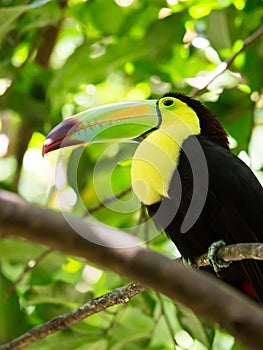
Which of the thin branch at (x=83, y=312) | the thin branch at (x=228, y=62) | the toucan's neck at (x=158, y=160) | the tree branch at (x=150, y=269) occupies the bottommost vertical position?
the thin branch at (x=83, y=312)

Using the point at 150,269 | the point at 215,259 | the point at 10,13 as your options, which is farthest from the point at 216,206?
the point at 150,269

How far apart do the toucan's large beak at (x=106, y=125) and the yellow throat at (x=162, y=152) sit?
54 millimetres

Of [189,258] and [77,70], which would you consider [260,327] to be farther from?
[77,70]

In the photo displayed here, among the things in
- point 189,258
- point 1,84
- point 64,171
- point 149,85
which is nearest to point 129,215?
point 64,171

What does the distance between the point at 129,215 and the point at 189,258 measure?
49 centimetres

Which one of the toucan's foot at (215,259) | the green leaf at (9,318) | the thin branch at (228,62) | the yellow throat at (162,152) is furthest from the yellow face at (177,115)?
the green leaf at (9,318)

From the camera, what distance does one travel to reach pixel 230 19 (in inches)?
103

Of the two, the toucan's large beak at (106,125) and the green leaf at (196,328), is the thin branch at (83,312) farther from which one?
the toucan's large beak at (106,125)

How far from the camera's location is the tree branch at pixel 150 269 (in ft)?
1.84

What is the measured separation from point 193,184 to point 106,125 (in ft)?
1.29

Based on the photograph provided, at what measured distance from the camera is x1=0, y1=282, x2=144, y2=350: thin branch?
1894mm

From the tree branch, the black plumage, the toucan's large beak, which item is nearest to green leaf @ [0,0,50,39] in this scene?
the toucan's large beak

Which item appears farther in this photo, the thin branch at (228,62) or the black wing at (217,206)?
the thin branch at (228,62)

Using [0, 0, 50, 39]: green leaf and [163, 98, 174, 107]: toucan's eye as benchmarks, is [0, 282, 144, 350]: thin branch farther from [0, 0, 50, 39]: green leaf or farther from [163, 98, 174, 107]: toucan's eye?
[0, 0, 50, 39]: green leaf
